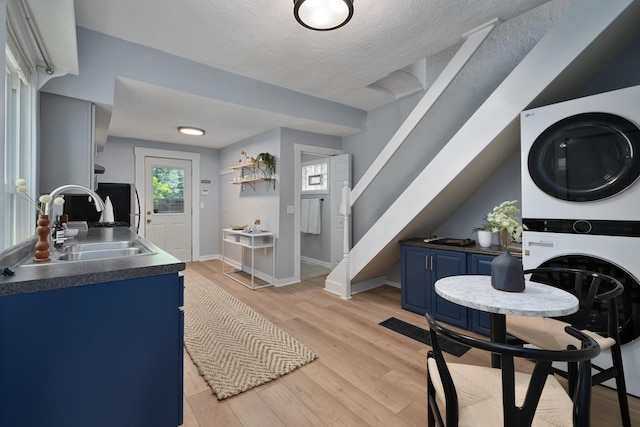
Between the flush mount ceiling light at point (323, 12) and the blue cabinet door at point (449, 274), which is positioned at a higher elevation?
the flush mount ceiling light at point (323, 12)

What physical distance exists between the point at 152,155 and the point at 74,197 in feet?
5.86

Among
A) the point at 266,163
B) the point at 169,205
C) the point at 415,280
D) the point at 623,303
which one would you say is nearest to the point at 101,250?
the point at 266,163

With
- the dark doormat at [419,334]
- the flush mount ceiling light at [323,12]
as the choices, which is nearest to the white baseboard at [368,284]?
the dark doormat at [419,334]

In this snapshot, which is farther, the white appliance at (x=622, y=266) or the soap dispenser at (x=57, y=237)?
the soap dispenser at (x=57, y=237)

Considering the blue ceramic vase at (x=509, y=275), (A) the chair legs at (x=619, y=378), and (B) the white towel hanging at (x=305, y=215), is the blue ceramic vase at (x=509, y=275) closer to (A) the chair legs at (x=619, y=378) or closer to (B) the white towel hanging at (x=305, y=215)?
(A) the chair legs at (x=619, y=378)

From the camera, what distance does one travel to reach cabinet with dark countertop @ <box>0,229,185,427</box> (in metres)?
1.00

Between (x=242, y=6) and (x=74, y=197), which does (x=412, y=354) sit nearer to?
(x=242, y=6)

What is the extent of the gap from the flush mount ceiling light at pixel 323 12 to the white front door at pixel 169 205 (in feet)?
14.2

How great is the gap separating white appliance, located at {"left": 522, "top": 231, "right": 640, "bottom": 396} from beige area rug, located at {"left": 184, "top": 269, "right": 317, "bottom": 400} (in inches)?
75.8

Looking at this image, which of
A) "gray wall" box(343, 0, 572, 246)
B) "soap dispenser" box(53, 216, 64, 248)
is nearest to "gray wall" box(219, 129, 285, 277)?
"gray wall" box(343, 0, 572, 246)

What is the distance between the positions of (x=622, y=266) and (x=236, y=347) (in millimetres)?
2694

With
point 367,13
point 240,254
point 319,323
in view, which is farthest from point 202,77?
point 240,254

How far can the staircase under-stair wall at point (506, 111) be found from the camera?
185cm

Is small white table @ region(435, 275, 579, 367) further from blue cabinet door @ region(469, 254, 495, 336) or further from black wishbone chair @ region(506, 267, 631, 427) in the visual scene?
blue cabinet door @ region(469, 254, 495, 336)
